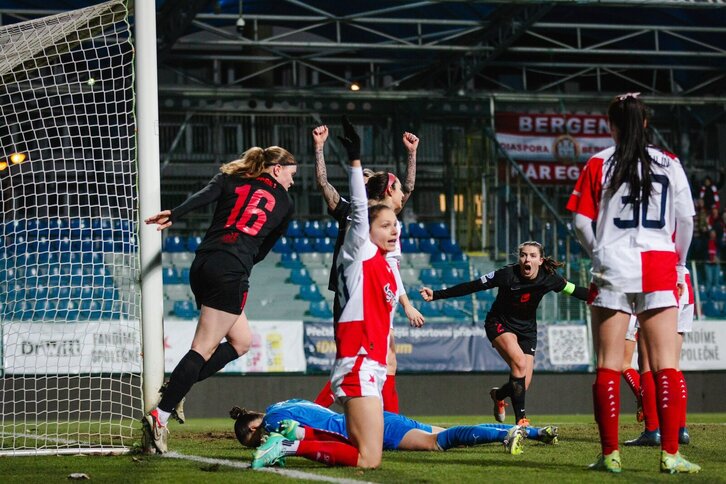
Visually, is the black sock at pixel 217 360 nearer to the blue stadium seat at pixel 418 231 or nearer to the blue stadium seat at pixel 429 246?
the blue stadium seat at pixel 429 246

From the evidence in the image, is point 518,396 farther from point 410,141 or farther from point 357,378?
point 357,378

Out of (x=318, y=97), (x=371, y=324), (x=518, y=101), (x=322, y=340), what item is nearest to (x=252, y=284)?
(x=322, y=340)

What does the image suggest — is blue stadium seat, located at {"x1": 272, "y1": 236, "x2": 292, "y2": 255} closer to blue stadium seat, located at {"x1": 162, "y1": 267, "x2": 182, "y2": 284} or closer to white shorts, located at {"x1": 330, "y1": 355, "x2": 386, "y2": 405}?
blue stadium seat, located at {"x1": 162, "y1": 267, "x2": 182, "y2": 284}

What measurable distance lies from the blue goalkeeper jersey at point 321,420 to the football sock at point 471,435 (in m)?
0.25

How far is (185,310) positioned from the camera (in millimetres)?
17859

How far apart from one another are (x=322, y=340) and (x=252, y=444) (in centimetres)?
964

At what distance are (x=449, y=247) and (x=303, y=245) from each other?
3.26m

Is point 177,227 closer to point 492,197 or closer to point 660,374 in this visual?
point 492,197

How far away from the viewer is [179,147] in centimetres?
2430

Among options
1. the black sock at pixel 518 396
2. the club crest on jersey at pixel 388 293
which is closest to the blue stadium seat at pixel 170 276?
the black sock at pixel 518 396

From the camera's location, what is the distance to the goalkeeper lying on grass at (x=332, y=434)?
6.11m


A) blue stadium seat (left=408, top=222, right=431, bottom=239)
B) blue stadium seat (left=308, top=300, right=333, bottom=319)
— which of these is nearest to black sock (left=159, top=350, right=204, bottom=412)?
blue stadium seat (left=308, top=300, right=333, bottom=319)

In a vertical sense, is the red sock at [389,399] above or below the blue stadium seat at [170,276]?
below

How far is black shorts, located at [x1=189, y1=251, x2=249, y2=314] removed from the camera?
7.18 metres
